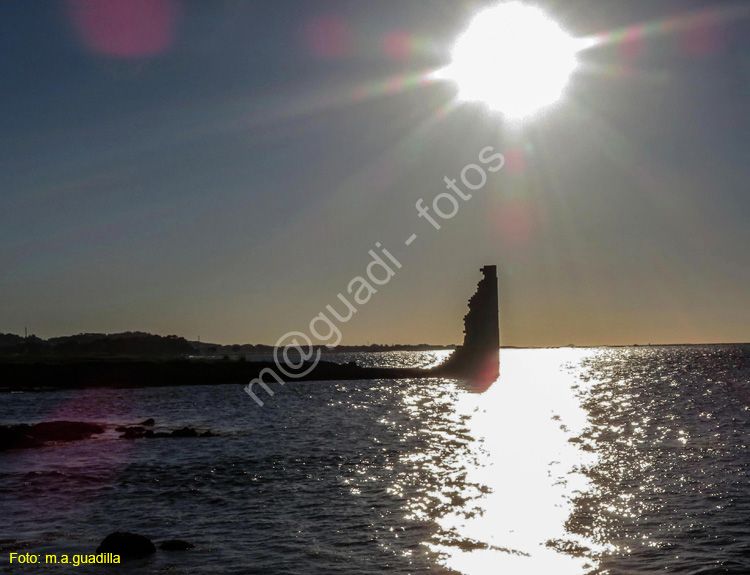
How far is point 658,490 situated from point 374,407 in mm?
38931

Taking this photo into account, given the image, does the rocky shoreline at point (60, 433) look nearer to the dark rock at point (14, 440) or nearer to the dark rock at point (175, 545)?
the dark rock at point (14, 440)

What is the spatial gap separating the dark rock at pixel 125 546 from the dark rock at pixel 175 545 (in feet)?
1.60

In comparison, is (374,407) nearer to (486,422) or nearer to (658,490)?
(486,422)

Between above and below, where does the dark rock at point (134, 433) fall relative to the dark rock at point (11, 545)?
above

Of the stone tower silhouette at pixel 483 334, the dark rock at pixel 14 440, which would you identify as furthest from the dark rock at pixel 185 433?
the stone tower silhouette at pixel 483 334

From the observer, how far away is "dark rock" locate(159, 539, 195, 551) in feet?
57.1

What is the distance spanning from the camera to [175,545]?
17484mm

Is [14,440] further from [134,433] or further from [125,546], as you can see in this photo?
[125,546]

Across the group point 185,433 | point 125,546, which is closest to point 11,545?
point 125,546

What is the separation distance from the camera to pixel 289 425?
4812 cm

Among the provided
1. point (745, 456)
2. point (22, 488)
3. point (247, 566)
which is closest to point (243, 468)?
point (22, 488)

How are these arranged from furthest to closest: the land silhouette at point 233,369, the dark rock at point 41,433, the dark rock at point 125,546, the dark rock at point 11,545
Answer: the land silhouette at point 233,369
the dark rock at point 41,433
the dark rock at point 11,545
the dark rock at point 125,546

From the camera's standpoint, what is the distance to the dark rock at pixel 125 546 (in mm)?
16578

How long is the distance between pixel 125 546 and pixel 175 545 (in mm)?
1263
